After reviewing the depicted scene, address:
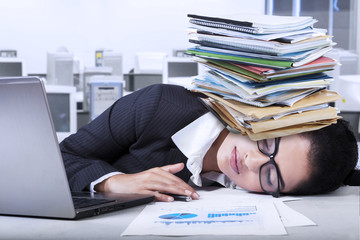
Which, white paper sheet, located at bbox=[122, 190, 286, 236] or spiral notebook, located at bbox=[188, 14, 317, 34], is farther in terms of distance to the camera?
spiral notebook, located at bbox=[188, 14, 317, 34]

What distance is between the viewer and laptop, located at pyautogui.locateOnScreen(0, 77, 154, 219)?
2.70 feet

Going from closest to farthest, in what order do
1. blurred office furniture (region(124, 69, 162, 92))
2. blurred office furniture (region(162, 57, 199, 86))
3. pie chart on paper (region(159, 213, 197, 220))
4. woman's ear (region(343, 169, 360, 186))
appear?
1. pie chart on paper (region(159, 213, 197, 220))
2. woman's ear (region(343, 169, 360, 186))
3. blurred office furniture (region(162, 57, 199, 86))
4. blurred office furniture (region(124, 69, 162, 92))

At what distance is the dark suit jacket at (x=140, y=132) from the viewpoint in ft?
4.57

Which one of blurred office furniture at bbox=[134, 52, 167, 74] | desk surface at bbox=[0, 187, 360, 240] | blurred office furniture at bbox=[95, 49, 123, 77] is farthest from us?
blurred office furniture at bbox=[134, 52, 167, 74]

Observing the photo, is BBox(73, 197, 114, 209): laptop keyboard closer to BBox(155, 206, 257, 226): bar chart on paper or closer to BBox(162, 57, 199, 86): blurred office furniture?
BBox(155, 206, 257, 226): bar chart on paper

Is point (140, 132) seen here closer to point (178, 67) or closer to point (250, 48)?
point (250, 48)

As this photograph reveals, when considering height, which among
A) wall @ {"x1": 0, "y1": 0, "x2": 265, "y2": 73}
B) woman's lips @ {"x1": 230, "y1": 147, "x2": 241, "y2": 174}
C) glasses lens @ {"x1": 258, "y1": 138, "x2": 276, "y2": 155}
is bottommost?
woman's lips @ {"x1": 230, "y1": 147, "x2": 241, "y2": 174}

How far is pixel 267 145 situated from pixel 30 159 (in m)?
0.59

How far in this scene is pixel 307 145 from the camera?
1.23 meters

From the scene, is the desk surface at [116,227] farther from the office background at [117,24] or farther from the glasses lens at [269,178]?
the office background at [117,24]

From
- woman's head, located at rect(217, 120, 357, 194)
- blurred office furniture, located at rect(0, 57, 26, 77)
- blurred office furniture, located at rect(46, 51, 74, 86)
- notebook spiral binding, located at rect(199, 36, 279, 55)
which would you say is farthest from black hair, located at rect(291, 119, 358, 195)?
blurred office furniture, located at rect(46, 51, 74, 86)

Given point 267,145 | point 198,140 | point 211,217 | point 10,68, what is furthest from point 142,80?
point 211,217

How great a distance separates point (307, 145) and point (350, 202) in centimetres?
17

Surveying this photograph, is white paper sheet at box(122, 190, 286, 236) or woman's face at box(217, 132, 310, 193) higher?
woman's face at box(217, 132, 310, 193)
